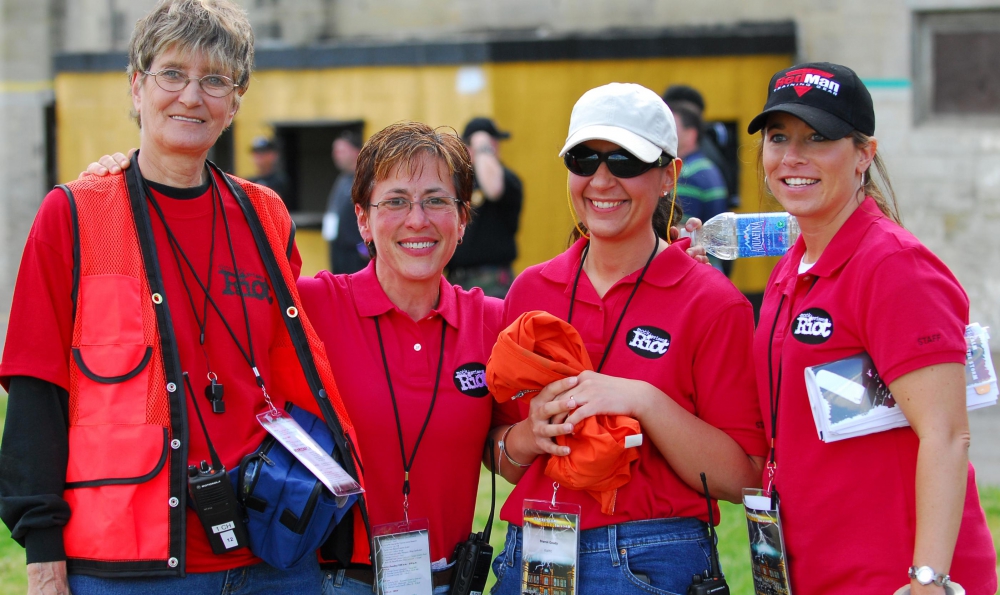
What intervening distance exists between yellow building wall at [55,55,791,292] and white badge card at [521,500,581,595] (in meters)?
7.78

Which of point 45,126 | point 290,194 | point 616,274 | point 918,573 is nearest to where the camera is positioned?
point 918,573

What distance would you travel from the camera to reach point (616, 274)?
287 cm

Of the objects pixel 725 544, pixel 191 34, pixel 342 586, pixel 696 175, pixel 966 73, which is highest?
pixel 966 73

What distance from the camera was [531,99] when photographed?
414 inches

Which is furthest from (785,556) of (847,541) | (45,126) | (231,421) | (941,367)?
(45,126)

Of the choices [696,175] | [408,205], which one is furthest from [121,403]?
[696,175]

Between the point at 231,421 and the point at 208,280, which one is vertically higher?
the point at 208,280

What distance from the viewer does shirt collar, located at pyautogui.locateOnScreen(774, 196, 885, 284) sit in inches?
99.9

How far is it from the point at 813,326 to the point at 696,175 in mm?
3977

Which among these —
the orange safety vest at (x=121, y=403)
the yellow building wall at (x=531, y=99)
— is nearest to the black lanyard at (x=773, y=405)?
the orange safety vest at (x=121, y=403)

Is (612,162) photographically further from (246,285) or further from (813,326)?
(246,285)

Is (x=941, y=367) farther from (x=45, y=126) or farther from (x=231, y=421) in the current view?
(x=45, y=126)

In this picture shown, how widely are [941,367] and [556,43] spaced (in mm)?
8581

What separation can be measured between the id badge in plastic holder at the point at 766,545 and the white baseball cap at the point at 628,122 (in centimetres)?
98
